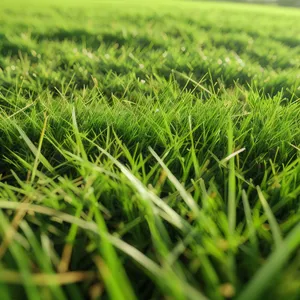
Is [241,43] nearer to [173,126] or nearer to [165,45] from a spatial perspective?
[165,45]

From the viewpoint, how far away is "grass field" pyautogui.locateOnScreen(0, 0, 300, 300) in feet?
2.77

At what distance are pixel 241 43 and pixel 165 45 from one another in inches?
47.1

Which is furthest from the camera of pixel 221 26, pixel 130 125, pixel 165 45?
pixel 221 26

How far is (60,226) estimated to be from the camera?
3.84 feet

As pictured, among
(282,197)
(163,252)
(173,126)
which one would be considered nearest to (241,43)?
(173,126)

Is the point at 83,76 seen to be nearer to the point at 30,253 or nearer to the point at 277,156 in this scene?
the point at 277,156

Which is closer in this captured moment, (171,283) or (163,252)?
(171,283)

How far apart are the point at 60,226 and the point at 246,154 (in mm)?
800

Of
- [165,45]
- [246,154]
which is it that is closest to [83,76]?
[165,45]

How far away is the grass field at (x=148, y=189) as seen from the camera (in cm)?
84

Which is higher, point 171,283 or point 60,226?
point 171,283

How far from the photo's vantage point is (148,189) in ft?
A: 3.87

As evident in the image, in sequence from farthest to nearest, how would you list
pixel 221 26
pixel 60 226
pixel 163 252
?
pixel 221 26 < pixel 60 226 < pixel 163 252

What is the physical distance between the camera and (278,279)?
815mm
